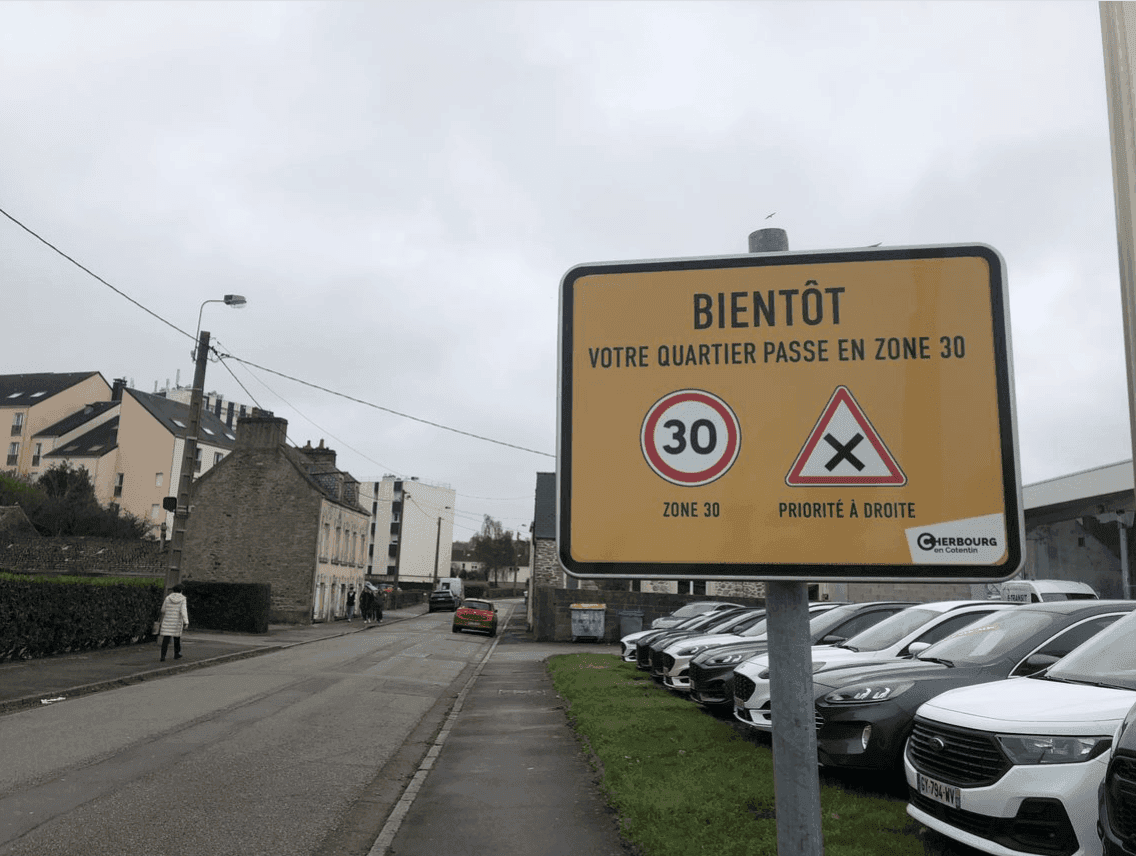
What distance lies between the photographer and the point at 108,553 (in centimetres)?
4431

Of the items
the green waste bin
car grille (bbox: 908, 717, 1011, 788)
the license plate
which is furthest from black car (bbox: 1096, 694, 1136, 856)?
the green waste bin

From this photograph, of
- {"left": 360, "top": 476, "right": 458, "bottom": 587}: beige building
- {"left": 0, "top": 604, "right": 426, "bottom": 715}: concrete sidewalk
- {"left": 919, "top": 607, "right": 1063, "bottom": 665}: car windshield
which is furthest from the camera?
{"left": 360, "top": 476, "right": 458, "bottom": 587}: beige building

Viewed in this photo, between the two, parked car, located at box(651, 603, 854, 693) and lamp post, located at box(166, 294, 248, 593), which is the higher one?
lamp post, located at box(166, 294, 248, 593)

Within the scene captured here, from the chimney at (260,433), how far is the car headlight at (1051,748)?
41697mm

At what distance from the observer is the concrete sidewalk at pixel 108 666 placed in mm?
13812

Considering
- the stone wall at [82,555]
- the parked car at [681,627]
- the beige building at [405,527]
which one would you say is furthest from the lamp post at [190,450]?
the beige building at [405,527]

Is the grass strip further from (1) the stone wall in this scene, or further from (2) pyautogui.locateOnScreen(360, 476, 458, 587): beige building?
(2) pyautogui.locateOnScreen(360, 476, 458, 587): beige building

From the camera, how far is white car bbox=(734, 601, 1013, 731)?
363 inches

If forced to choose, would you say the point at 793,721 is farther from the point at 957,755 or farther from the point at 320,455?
the point at 320,455

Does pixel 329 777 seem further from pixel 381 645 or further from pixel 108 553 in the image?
→ pixel 108 553

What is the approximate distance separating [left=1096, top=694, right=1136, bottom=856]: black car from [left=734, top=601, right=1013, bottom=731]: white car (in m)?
4.83

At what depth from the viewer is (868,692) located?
729 centimetres

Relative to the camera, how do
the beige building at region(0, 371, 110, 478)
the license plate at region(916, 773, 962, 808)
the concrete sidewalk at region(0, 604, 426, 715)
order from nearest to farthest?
the license plate at region(916, 773, 962, 808), the concrete sidewalk at region(0, 604, 426, 715), the beige building at region(0, 371, 110, 478)

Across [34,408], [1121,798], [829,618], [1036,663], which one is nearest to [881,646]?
[829,618]
